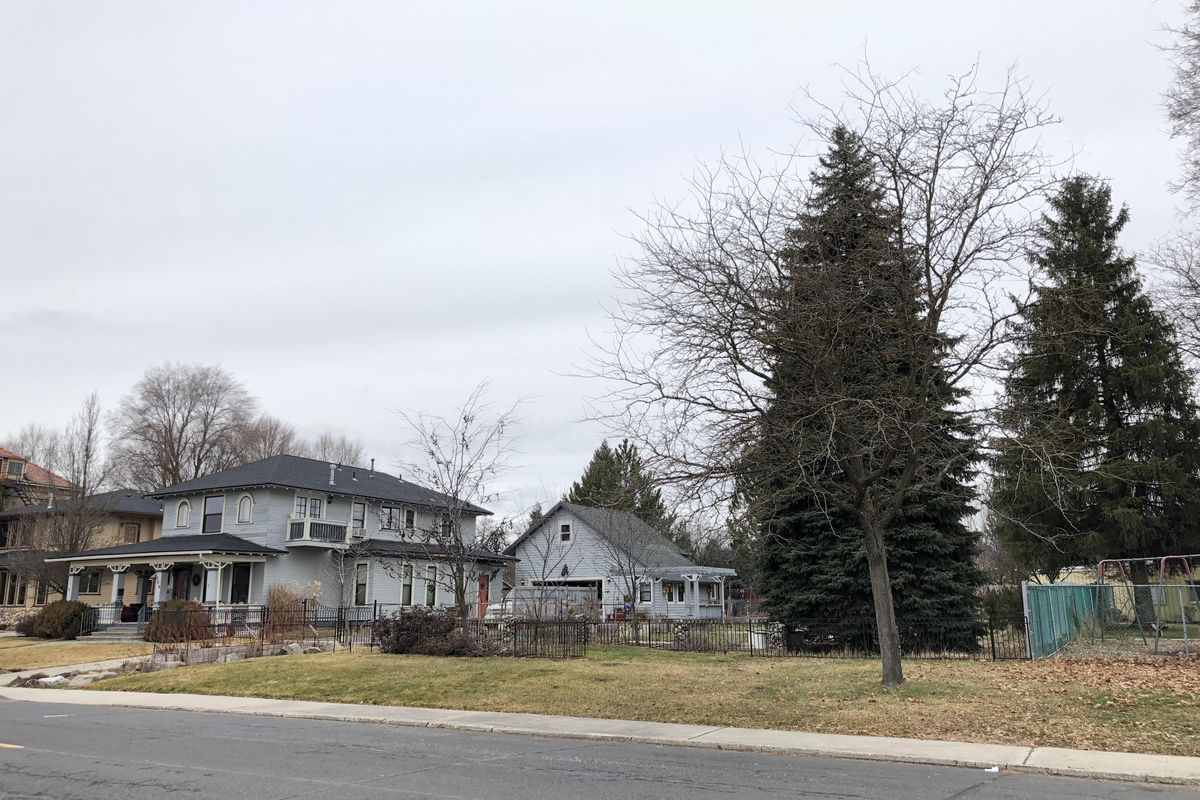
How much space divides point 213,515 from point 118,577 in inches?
236

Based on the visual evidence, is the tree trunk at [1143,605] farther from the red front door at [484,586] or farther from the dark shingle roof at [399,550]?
the red front door at [484,586]

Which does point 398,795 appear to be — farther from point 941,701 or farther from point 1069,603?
point 1069,603

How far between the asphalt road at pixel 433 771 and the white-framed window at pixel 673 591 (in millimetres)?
39906

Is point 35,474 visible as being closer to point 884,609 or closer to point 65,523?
point 65,523

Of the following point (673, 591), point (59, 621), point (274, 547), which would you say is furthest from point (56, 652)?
point (673, 591)

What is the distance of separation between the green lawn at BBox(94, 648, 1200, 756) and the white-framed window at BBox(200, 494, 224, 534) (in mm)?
20953

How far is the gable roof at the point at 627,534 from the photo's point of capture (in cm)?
4309

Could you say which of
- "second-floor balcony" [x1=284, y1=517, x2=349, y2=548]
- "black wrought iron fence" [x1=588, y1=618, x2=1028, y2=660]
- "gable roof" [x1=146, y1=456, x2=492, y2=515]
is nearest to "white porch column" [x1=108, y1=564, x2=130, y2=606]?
"gable roof" [x1=146, y1=456, x2=492, y2=515]

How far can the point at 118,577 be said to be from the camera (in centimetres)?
4225

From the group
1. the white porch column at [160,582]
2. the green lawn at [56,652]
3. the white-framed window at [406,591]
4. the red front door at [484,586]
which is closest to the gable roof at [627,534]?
the red front door at [484,586]

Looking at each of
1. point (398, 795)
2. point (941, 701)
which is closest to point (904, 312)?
point (941, 701)

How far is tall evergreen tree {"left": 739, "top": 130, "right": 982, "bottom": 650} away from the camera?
46.7ft

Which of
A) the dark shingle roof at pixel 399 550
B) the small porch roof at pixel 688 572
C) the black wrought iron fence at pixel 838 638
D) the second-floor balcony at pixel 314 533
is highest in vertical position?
the second-floor balcony at pixel 314 533

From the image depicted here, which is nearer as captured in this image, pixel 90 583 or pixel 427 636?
pixel 427 636
